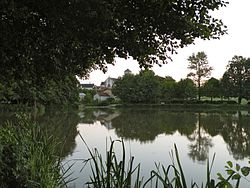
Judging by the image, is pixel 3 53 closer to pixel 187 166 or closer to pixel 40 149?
pixel 40 149

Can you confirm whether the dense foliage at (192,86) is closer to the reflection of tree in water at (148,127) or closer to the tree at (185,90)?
the tree at (185,90)

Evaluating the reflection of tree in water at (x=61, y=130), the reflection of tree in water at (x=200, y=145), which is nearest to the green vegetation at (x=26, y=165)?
the reflection of tree in water at (x=61, y=130)

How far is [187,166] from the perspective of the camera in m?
9.84

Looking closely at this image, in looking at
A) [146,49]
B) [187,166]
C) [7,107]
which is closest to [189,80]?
[7,107]

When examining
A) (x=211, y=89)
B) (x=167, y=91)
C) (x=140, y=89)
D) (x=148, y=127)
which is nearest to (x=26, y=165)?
(x=148, y=127)

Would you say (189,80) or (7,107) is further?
(189,80)

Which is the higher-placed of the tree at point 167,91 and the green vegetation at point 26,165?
the tree at point 167,91

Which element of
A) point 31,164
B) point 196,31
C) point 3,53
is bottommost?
point 31,164

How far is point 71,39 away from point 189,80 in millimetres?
56747

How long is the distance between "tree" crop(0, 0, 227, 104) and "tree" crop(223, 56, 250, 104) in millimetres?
50426

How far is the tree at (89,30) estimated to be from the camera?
4160 mm

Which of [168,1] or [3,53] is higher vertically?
[168,1]

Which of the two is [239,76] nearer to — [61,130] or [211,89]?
[211,89]

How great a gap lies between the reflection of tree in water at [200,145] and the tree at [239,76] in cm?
3506
